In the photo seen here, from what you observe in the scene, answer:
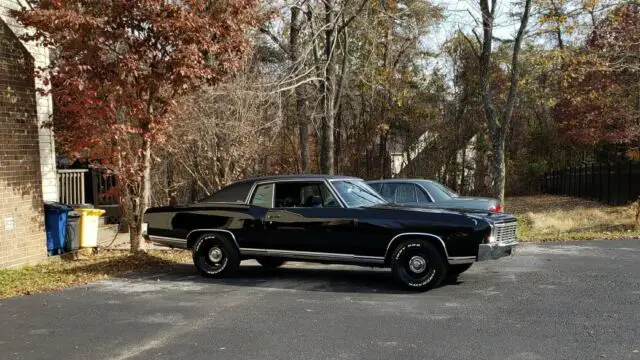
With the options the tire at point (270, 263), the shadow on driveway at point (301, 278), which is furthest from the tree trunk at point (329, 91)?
the tire at point (270, 263)

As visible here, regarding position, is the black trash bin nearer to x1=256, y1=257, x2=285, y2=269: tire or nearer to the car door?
x1=256, y1=257, x2=285, y2=269: tire

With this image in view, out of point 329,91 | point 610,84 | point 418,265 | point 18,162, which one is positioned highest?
point 610,84

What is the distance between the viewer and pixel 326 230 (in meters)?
8.78

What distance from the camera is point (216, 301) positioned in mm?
7797

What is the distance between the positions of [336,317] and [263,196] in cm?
321

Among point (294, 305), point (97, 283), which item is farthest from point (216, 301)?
point (97, 283)

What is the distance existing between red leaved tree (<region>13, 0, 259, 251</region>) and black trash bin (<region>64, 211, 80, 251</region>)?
3.18ft

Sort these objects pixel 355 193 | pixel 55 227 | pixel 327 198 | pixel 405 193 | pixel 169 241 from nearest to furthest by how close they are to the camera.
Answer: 1. pixel 327 198
2. pixel 355 193
3. pixel 169 241
4. pixel 55 227
5. pixel 405 193

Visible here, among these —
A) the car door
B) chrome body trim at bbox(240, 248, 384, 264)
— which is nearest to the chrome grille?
chrome body trim at bbox(240, 248, 384, 264)

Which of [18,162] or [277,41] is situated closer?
[18,162]

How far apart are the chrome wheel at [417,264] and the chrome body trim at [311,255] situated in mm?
432

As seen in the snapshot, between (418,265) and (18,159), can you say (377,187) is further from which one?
(18,159)

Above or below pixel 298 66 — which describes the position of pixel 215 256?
below

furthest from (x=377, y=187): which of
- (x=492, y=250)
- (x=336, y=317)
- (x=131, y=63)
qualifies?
(x=336, y=317)
